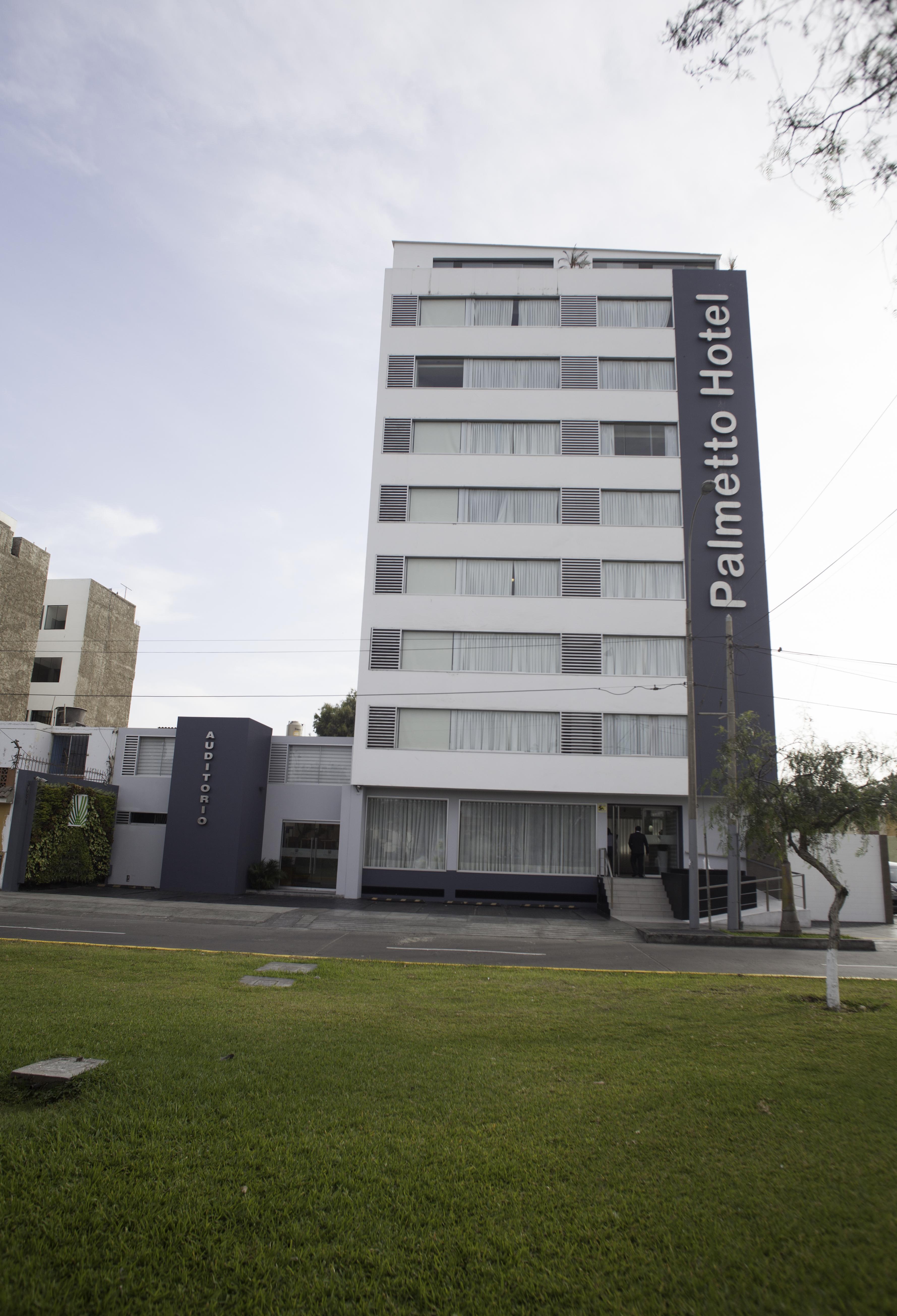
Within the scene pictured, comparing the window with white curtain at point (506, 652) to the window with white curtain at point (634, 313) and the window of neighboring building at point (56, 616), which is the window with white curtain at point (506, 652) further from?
the window of neighboring building at point (56, 616)

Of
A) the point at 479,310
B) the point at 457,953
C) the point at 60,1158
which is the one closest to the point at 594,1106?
the point at 60,1158

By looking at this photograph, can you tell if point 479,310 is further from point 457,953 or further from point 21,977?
point 21,977

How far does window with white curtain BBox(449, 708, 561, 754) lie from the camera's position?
87.9 ft

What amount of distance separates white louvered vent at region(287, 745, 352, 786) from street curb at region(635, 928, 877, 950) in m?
13.9

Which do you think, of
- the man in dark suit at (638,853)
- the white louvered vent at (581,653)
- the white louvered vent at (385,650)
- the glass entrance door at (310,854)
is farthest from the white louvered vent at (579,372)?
the glass entrance door at (310,854)

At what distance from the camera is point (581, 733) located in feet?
87.5

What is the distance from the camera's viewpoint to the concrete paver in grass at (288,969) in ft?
39.8

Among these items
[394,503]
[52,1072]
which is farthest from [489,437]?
[52,1072]

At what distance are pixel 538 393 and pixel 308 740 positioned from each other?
15422mm

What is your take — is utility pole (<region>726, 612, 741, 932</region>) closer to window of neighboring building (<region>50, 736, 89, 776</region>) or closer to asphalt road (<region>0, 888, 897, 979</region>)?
asphalt road (<region>0, 888, 897, 979</region>)

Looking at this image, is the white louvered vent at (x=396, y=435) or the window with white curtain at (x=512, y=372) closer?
the white louvered vent at (x=396, y=435)

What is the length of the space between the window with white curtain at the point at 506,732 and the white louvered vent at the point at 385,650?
285 cm

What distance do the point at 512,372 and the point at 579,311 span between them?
3596 mm

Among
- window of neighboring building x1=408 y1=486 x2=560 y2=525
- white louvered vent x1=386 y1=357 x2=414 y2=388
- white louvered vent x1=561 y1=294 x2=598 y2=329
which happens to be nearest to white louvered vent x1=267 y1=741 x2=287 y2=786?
window of neighboring building x1=408 y1=486 x2=560 y2=525
